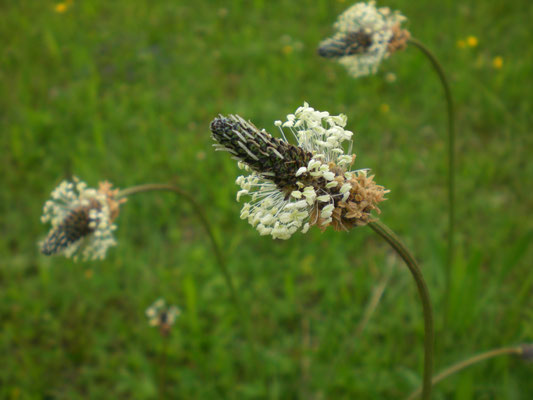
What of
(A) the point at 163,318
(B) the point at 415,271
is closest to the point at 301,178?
(B) the point at 415,271

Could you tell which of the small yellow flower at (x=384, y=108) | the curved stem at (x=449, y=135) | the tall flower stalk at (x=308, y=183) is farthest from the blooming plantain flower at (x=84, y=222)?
the small yellow flower at (x=384, y=108)

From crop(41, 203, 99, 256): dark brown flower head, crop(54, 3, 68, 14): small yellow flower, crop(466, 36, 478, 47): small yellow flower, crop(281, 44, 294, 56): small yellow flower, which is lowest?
crop(41, 203, 99, 256): dark brown flower head

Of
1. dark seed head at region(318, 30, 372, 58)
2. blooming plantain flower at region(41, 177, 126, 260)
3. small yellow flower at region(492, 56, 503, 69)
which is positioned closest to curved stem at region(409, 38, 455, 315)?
dark seed head at region(318, 30, 372, 58)

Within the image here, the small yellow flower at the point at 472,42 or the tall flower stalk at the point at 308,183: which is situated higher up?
the small yellow flower at the point at 472,42

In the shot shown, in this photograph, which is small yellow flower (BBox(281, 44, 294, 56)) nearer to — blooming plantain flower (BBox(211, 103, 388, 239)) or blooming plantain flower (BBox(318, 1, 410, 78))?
blooming plantain flower (BBox(318, 1, 410, 78))

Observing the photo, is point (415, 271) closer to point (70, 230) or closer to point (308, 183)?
point (308, 183)

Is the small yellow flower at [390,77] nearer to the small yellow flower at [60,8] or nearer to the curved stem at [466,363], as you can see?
the curved stem at [466,363]

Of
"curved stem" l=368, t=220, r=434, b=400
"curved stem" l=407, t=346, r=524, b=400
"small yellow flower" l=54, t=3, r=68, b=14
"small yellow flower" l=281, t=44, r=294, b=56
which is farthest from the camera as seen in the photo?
"small yellow flower" l=54, t=3, r=68, b=14
